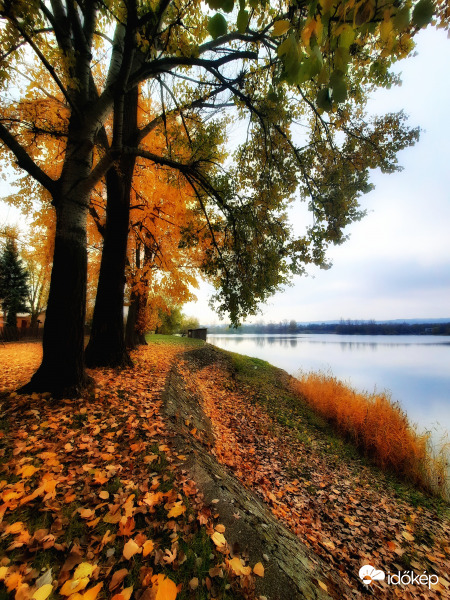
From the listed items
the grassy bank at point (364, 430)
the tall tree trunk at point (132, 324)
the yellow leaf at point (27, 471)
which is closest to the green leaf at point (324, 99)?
the yellow leaf at point (27, 471)

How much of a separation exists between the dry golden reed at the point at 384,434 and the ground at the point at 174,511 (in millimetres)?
A: 580

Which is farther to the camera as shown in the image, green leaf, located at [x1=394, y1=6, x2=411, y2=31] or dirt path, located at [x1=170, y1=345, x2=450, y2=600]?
dirt path, located at [x1=170, y1=345, x2=450, y2=600]

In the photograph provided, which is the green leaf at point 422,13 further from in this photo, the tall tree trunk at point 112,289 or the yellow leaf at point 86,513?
the tall tree trunk at point 112,289

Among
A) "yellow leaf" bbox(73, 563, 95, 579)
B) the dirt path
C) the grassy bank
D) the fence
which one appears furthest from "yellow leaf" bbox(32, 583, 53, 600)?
the fence

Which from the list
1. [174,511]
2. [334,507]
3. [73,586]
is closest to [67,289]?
[174,511]

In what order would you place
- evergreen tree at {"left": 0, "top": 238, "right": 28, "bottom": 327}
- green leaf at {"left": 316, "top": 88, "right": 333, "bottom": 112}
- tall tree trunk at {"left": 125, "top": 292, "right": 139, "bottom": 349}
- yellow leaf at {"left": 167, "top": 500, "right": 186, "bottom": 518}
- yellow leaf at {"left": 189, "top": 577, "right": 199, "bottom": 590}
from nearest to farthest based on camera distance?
green leaf at {"left": 316, "top": 88, "right": 333, "bottom": 112}
yellow leaf at {"left": 189, "top": 577, "right": 199, "bottom": 590}
yellow leaf at {"left": 167, "top": 500, "right": 186, "bottom": 518}
tall tree trunk at {"left": 125, "top": 292, "right": 139, "bottom": 349}
evergreen tree at {"left": 0, "top": 238, "right": 28, "bottom": 327}

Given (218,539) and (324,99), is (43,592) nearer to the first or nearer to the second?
(218,539)

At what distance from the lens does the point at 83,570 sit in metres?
1.59

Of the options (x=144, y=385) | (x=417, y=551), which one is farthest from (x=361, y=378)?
(x=144, y=385)

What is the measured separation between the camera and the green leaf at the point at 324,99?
1456mm

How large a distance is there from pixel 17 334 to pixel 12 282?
10598mm

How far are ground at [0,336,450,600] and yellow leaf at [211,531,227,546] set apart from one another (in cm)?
1

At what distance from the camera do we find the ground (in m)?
1.72

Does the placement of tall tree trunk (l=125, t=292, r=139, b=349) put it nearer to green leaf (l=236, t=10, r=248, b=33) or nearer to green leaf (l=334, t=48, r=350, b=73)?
green leaf (l=236, t=10, r=248, b=33)
